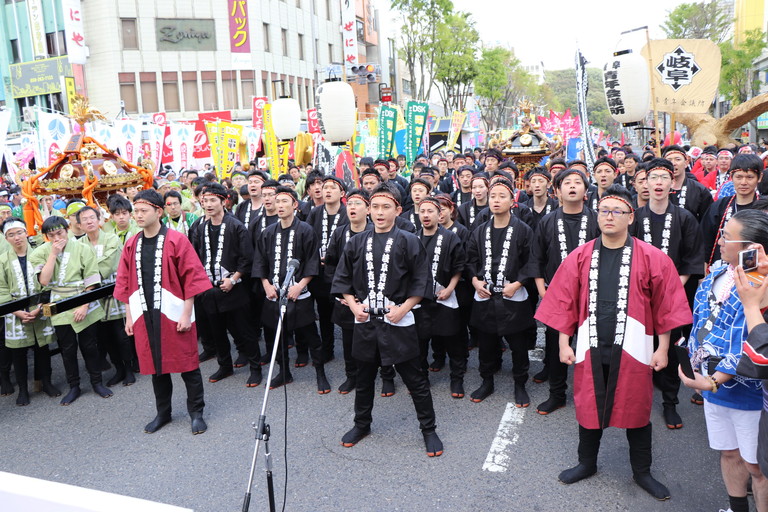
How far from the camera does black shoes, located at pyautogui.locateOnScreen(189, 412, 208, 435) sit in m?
4.88

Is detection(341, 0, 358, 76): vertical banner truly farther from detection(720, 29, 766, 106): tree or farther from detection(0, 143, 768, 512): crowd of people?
detection(0, 143, 768, 512): crowd of people

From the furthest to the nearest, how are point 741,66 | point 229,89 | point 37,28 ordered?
point 229,89 < point 37,28 < point 741,66

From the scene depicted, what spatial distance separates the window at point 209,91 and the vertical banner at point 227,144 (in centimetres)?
1946

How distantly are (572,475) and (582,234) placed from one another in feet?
6.94

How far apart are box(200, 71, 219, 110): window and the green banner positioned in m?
20.4

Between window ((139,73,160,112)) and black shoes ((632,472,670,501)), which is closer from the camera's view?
black shoes ((632,472,670,501))

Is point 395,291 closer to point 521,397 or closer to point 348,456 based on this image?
point 348,456

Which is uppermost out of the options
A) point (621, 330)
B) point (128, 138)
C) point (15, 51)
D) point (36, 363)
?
point (15, 51)

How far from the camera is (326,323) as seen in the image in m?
6.52

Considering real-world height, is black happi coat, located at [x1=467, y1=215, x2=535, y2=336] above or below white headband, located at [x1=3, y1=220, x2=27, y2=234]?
below

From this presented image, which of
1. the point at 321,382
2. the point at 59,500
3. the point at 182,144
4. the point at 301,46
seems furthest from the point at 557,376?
the point at 301,46

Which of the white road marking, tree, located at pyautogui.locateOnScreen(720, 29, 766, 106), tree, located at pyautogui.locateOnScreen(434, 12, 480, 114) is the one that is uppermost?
tree, located at pyautogui.locateOnScreen(434, 12, 480, 114)

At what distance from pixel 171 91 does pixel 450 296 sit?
30610 mm

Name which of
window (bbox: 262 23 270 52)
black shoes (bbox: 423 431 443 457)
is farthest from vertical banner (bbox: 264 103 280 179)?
window (bbox: 262 23 270 52)
